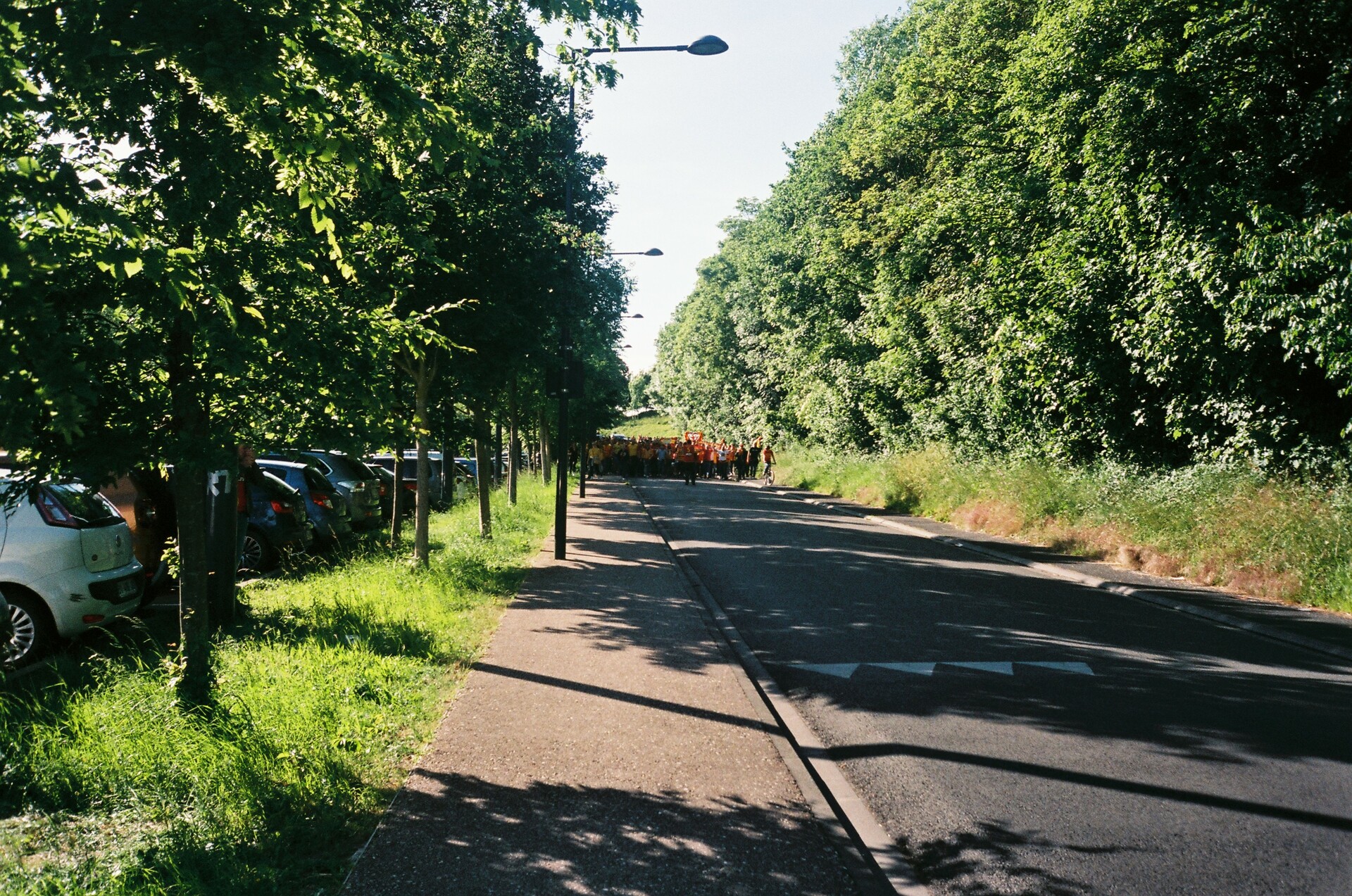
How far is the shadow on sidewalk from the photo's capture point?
3783mm

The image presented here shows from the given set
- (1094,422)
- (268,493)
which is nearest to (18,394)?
(268,493)

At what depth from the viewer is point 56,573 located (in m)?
7.48

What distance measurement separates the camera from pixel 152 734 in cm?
502

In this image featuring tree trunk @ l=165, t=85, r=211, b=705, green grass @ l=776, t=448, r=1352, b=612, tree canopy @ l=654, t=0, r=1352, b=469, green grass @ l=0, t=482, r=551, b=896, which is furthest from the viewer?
tree canopy @ l=654, t=0, r=1352, b=469

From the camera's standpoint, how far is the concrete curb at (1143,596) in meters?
8.95

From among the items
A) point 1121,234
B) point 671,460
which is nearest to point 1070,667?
point 1121,234

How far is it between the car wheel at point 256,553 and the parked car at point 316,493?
4.55 feet

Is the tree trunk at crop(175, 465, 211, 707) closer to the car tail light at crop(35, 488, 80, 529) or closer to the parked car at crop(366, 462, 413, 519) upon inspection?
the car tail light at crop(35, 488, 80, 529)

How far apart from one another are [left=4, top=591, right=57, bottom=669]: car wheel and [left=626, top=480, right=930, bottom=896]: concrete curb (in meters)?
5.32

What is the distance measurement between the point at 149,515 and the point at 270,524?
122 inches

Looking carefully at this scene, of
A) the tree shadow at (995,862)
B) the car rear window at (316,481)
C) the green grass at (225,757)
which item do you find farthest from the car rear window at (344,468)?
the tree shadow at (995,862)

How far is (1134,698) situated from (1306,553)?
636 centimetres

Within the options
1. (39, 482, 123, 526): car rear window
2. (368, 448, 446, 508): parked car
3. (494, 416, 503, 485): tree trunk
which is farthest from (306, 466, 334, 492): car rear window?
(494, 416, 503, 485): tree trunk

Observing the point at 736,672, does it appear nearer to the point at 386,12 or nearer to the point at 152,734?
the point at 152,734
